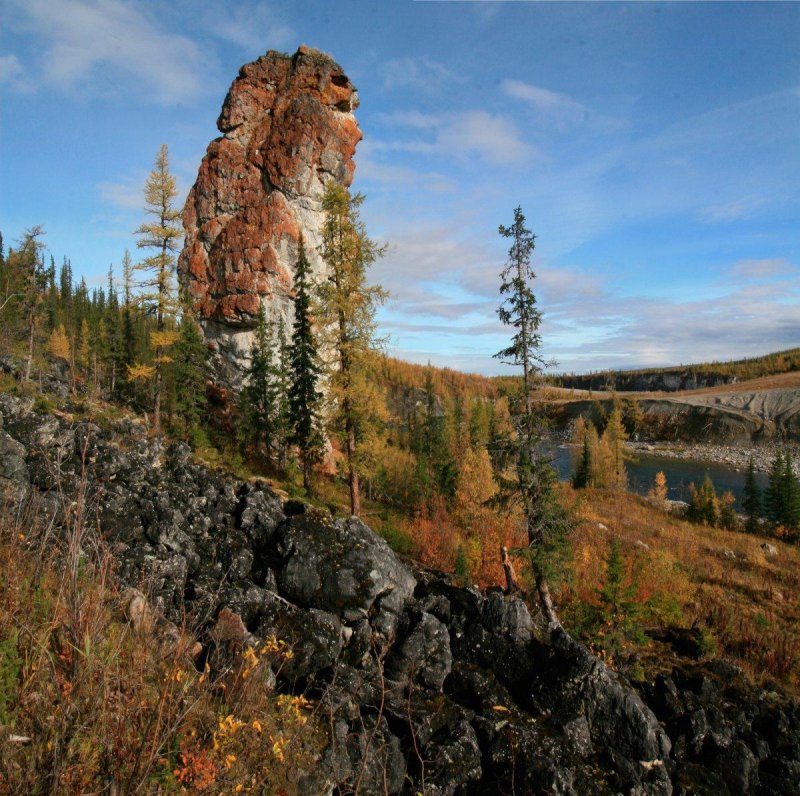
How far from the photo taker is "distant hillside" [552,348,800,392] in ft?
444

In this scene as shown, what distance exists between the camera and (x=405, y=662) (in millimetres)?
8438

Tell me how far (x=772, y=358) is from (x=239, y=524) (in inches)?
6945

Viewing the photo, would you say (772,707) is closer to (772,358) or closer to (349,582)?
(349,582)

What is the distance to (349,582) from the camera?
9570mm

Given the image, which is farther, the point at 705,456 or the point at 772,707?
the point at 705,456

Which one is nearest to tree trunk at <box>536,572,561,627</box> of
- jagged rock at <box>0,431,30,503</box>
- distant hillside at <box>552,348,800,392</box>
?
jagged rock at <box>0,431,30,503</box>

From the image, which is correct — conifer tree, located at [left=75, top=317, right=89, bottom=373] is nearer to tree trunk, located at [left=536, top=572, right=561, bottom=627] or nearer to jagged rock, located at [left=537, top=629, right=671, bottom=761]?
tree trunk, located at [left=536, top=572, right=561, bottom=627]

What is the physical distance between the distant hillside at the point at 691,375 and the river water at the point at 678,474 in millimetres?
58062

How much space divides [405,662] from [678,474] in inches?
2807

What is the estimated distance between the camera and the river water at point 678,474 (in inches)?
2215

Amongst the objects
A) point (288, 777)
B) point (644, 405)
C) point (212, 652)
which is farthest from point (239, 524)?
point (644, 405)

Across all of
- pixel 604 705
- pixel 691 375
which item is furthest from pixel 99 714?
pixel 691 375

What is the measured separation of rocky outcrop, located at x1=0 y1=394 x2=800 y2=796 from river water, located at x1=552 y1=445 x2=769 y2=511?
42.6 m

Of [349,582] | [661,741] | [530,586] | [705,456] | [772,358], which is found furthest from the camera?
[772,358]
